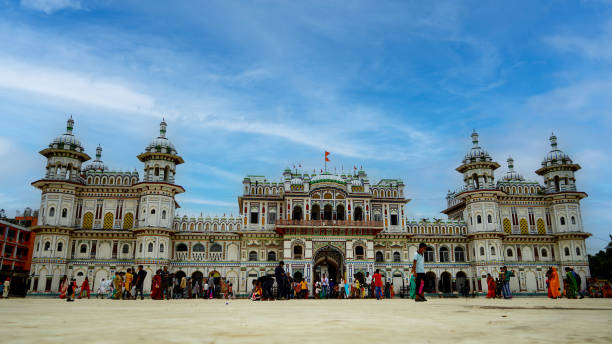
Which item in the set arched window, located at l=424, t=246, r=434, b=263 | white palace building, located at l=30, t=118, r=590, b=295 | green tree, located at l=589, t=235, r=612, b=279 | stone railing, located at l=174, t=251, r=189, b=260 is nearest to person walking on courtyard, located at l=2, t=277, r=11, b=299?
white palace building, located at l=30, t=118, r=590, b=295

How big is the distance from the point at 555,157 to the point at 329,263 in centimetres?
2455

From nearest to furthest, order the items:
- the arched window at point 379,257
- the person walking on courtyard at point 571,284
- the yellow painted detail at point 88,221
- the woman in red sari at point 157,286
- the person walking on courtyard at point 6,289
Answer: the person walking on courtyard at point 571,284 → the woman in red sari at point 157,286 → the person walking on courtyard at point 6,289 → the yellow painted detail at point 88,221 → the arched window at point 379,257

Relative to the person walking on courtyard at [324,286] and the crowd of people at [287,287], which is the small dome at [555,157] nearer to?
the crowd of people at [287,287]

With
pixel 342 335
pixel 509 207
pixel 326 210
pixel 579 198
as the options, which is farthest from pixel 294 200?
pixel 342 335

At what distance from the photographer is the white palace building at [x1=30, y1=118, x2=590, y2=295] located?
Result: 3719 centimetres

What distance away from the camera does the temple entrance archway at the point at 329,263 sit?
37812 millimetres

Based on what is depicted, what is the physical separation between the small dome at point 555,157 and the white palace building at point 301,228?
98mm

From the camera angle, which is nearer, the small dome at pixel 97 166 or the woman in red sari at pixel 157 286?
the woman in red sari at pixel 157 286

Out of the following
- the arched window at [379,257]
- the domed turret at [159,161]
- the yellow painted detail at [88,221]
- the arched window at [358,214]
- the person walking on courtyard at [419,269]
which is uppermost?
the domed turret at [159,161]

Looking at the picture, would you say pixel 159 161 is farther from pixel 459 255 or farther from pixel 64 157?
pixel 459 255

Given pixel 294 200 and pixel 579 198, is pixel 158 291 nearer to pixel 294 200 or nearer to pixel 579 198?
pixel 294 200

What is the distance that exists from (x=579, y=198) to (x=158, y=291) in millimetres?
38988

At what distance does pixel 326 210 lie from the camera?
1572 inches

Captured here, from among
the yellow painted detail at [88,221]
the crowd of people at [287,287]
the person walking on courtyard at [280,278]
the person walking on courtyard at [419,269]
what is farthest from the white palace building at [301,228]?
the person walking on courtyard at [419,269]
